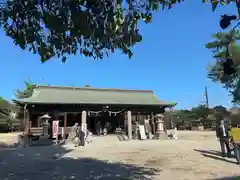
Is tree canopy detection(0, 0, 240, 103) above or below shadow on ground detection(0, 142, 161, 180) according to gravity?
above

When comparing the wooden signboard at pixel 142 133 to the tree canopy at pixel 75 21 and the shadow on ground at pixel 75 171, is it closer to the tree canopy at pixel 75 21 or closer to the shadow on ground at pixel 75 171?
the shadow on ground at pixel 75 171

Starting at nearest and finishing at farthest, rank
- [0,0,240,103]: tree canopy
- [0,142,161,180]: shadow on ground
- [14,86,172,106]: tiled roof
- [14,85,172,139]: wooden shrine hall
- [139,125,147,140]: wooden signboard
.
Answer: [0,0,240,103]: tree canopy
[0,142,161,180]: shadow on ground
[139,125,147,140]: wooden signboard
[14,85,172,139]: wooden shrine hall
[14,86,172,106]: tiled roof

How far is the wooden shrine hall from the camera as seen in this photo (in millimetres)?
19031

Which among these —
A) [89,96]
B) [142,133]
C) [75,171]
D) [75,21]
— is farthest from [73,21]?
[89,96]

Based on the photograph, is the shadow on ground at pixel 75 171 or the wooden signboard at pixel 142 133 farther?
the wooden signboard at pixel 142 133

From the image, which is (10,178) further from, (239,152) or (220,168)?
(239,152)

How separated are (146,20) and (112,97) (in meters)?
18.7

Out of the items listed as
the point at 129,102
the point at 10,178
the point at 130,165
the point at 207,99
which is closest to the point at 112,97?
the point at 129,102

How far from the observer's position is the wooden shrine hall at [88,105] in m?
19.0

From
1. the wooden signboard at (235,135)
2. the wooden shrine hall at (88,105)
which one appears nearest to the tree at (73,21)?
the wooden signboard at (235,135)

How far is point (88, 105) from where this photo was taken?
811 inches

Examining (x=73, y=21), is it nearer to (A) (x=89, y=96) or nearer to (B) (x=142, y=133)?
(B) (x=142, y=133)

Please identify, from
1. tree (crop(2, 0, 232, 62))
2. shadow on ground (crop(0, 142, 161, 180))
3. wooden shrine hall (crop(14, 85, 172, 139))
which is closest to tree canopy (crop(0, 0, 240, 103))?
tree (crop(2, 0, 232, 62))

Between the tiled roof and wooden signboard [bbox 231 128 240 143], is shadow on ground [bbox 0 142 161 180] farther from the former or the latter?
the tiled roof
